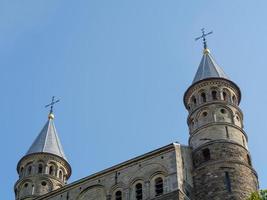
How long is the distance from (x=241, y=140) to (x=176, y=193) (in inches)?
302

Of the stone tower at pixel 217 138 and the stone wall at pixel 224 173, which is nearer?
the stone wall at pixel 224 173

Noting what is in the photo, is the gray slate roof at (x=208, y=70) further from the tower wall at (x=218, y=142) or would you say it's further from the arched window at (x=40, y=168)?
the arched window at (x=40, y=168)

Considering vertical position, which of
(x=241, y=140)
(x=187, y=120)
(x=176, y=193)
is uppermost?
(x=187, y=120)

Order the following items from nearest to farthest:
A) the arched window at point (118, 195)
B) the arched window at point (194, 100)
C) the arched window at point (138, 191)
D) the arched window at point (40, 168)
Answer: the arched window at point (138, 191) → the arched window at point (118, 195) → the arched window at point (194, 100) → the arched window at point (40, 168)

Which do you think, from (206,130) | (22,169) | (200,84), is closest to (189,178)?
(206,130)

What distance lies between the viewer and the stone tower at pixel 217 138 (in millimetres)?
37000

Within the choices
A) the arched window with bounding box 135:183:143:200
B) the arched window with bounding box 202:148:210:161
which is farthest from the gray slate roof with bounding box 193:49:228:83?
the arched window with bounding box 135:183:143:200

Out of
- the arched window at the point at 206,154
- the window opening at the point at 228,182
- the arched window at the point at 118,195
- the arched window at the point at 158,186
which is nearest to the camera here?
the window opening at the point at 228,182

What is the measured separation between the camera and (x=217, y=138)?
131 ft

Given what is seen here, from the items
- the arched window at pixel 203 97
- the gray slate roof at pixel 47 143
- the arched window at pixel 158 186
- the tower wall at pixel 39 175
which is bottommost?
the arched window at pixel 158 186

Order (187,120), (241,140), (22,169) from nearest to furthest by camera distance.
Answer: (241,140)
(187,120)
(22,169)

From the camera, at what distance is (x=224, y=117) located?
41719mm

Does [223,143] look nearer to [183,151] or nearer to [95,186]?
[183,151]

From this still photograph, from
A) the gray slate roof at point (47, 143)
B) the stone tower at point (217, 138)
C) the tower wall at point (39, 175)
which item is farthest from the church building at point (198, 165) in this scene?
the gray slate roof at point (47, 143)
